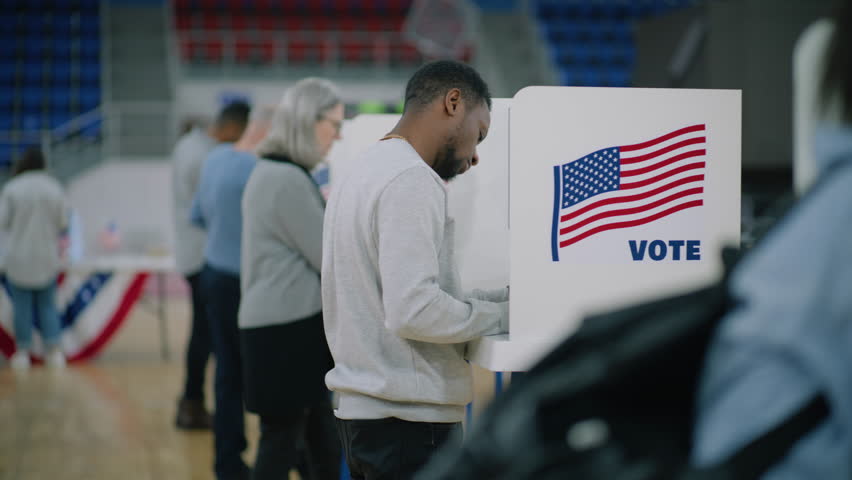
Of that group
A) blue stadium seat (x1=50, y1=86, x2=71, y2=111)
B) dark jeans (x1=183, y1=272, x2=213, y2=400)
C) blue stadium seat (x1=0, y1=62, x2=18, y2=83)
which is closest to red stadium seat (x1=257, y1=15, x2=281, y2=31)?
blue stadium seat (x1=50, y1=86, x2=71, y2=111)

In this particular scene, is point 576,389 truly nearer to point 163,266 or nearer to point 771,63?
point 163,266

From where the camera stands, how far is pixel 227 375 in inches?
126

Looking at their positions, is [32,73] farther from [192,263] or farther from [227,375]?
[227,375]

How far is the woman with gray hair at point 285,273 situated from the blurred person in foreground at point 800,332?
6.08ft

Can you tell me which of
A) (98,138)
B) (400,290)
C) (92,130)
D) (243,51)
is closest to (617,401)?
(400,290)

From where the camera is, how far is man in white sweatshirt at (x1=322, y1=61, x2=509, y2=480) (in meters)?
1.59

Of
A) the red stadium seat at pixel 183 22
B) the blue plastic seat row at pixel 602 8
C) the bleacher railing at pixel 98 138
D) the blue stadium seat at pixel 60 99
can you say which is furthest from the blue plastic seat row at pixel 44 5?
the blue plastic seat row at pixel 602 8

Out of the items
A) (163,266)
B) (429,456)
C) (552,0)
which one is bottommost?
(163,266)

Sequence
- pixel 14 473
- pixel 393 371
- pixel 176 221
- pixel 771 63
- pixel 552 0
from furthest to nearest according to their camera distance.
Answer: pixel 552 0 → pixel 771 63 → pixel 176 221 → pixel 14 473 → pixel 393 371

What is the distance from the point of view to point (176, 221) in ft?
14.7

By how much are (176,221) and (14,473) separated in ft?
Result: 4.39

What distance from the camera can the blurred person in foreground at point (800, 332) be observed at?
58 cm

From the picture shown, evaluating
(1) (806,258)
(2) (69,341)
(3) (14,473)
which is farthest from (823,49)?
(2) (69,341)

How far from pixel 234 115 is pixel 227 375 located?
1.14 m
